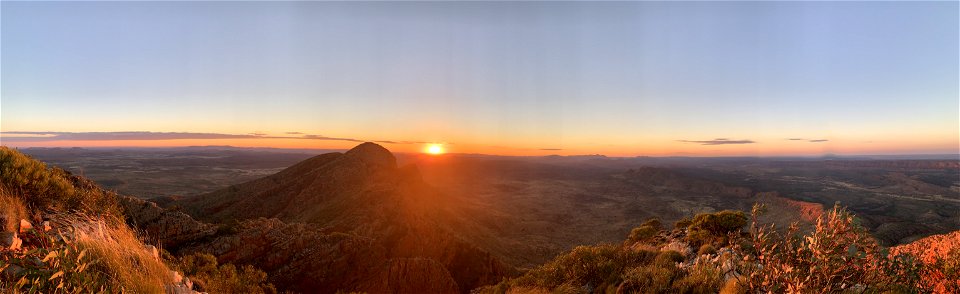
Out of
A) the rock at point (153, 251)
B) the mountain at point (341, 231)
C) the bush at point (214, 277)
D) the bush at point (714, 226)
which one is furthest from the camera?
the mountain at point (341, 231)

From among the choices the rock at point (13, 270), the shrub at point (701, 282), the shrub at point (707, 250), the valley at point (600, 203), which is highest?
the rock at point (13, 270)

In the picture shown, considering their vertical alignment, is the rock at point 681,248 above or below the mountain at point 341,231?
above

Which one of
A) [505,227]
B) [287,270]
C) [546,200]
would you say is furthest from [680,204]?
[287,270]

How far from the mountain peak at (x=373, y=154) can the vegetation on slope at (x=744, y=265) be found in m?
40.1

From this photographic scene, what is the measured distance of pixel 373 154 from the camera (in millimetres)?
53344

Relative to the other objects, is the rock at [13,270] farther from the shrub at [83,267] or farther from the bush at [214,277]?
the bush at [214,277]

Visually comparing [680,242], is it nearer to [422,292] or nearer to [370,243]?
[422,292]

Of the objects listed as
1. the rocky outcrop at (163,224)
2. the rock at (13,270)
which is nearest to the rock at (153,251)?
the rock at (13,270)

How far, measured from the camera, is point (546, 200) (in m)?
103

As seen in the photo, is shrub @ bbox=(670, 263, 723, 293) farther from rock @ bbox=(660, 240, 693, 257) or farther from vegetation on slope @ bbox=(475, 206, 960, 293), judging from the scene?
rock @ bbox=(660, 240, 693, 257)

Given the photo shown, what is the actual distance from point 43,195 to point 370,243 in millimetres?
15082

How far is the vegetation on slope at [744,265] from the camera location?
14.8 ft

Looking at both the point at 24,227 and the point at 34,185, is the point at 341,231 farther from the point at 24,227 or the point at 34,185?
the point at 24,227

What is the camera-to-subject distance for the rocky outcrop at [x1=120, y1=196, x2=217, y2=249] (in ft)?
48.3
